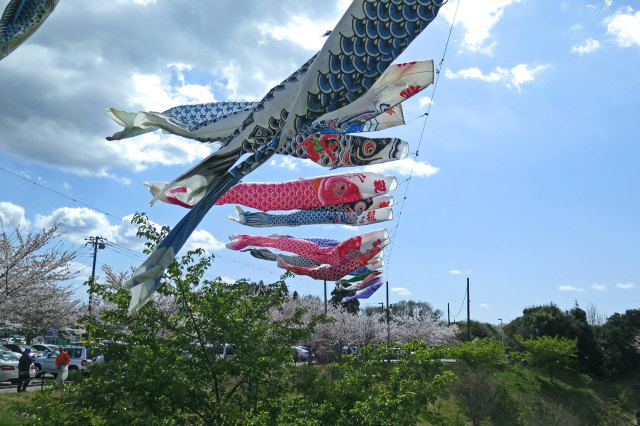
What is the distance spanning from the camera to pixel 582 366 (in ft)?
96.9

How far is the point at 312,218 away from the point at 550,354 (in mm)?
19546

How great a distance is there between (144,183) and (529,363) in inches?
1007

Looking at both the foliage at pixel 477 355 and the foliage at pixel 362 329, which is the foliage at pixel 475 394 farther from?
the foliage at pixel 362 329

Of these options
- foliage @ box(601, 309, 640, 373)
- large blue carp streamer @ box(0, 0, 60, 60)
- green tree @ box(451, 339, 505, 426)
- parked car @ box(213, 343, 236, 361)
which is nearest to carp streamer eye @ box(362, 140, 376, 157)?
parked car @ box(213, 343, 236, 361)

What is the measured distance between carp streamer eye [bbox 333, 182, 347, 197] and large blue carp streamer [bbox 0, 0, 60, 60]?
7685mm

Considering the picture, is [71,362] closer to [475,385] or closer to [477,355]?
[475,385]

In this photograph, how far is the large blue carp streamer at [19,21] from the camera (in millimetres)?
3217

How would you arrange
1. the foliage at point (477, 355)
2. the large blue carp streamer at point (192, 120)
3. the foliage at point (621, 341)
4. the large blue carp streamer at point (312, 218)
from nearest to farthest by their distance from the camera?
the large blue carp streamer at point (192, 120), the large blue carp streamer at point (312, 218), the foliage at point (477, 355), the foliage at point (621, 341)

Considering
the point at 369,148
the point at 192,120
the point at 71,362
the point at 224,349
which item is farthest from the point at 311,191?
the point at 71,362

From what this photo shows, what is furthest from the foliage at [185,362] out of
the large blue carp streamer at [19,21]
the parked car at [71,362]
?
the parked car at [71,362]

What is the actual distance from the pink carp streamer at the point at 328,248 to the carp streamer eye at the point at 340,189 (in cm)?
407

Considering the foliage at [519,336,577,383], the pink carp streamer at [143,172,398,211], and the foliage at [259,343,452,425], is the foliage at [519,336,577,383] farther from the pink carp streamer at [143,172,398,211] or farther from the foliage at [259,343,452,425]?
the foliage at [259,343,452,425]

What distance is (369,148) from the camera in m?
8.84

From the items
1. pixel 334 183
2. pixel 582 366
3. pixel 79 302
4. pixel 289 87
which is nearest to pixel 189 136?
pixel 289 87
